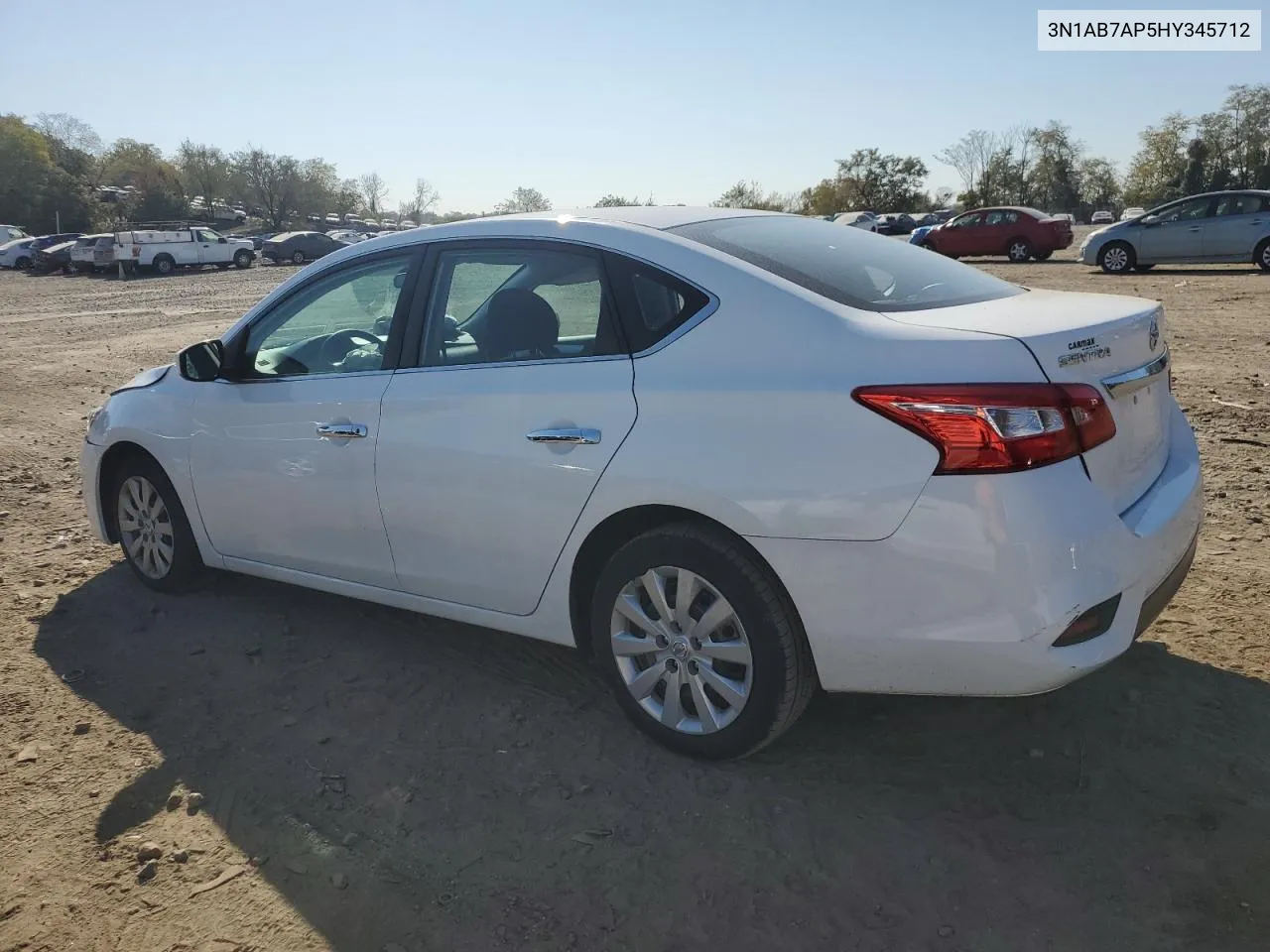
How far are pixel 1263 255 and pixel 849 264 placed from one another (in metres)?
19.4

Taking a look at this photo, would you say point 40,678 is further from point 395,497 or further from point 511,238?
point 511,238

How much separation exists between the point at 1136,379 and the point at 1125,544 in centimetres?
53

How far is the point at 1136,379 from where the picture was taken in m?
2.87

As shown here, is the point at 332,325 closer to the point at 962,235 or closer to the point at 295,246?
the point at 962,235

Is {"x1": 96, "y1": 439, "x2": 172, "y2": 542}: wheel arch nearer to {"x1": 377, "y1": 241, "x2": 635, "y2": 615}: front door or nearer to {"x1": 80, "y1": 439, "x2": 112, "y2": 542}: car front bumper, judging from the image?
{"x1": 80, "y1": 439, "x2": 112, "y2": 542}: car front bumper

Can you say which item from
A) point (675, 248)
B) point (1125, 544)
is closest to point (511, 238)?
point (675, 248)

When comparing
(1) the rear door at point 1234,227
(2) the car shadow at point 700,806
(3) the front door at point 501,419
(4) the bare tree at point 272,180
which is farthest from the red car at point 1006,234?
(4) the bare tree at point 272,180

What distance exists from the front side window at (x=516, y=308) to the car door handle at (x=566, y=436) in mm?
263

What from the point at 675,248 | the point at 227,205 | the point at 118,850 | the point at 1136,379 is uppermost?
the point at 227,205

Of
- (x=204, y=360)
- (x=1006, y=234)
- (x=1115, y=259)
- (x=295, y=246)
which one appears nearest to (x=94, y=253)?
(x=295, y=246)

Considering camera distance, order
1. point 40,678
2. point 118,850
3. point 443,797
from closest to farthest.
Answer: point 118,850, point 443,797, point 40,678

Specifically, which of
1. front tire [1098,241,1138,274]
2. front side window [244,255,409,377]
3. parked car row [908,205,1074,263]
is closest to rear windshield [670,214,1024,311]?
front side window [244,255,409,377]

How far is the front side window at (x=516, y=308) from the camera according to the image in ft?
10.7

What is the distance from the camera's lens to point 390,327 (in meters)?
3.76
